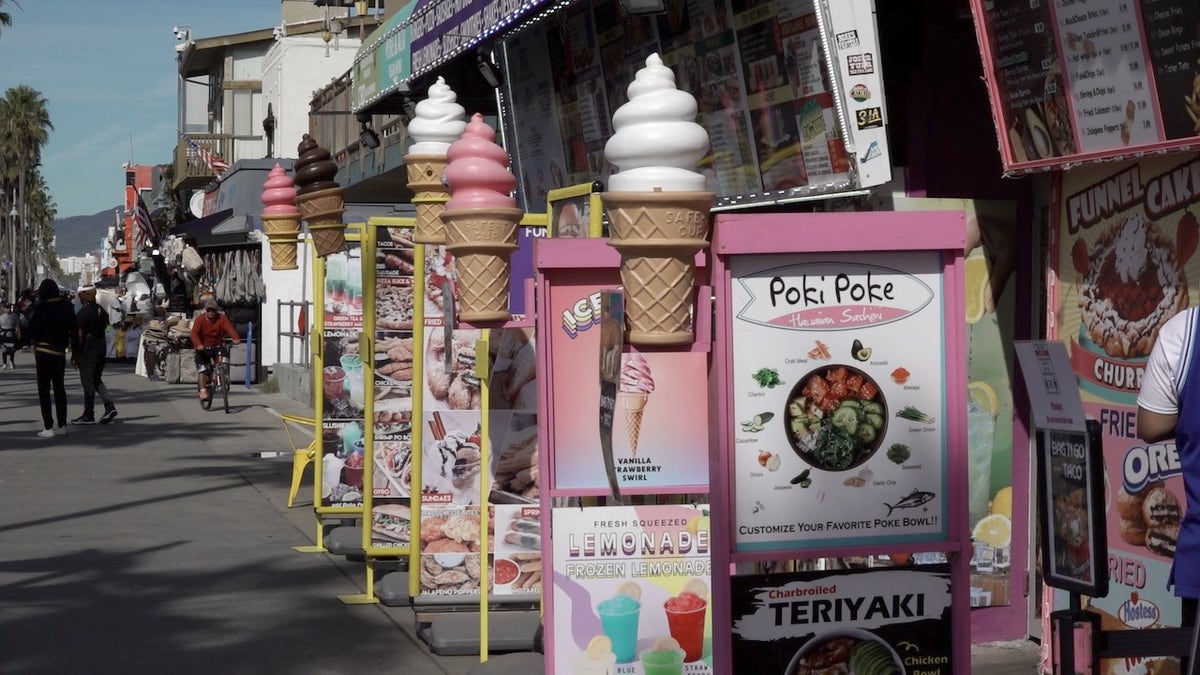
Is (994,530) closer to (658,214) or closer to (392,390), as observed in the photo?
(392,390)

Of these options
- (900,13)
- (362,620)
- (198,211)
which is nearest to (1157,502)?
(900,13)

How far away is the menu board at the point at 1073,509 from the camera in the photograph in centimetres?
354

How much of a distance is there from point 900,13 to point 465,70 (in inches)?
312

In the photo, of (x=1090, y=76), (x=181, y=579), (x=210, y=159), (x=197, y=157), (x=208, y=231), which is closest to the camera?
(x=1090, y=76)

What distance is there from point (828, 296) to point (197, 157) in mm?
42149

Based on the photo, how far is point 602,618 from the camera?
5.29 m

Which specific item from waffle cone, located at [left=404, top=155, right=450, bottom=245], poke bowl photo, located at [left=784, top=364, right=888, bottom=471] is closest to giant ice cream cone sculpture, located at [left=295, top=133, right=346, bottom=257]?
waffle cone, located at [left=404, top=155, right=450, bottom=245]

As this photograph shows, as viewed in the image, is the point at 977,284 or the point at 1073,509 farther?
the point at 977,284

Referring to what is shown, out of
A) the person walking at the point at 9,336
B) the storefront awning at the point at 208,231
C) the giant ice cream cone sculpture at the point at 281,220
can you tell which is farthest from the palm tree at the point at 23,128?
the giant ice cream cone sculpture at the point at 281,220

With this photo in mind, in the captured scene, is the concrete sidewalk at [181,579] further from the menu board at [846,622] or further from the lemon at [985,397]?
the menu board at [846,622]

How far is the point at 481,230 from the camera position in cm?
561

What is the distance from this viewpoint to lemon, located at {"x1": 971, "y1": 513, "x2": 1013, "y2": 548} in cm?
740

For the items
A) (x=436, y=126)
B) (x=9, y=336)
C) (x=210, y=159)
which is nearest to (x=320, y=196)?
(x=436, y=126)

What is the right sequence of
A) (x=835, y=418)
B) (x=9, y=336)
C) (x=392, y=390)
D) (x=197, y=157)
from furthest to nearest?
(x=197, y=157), (x=9, y=336), (x=392, y=390), (x=835, y=418)
